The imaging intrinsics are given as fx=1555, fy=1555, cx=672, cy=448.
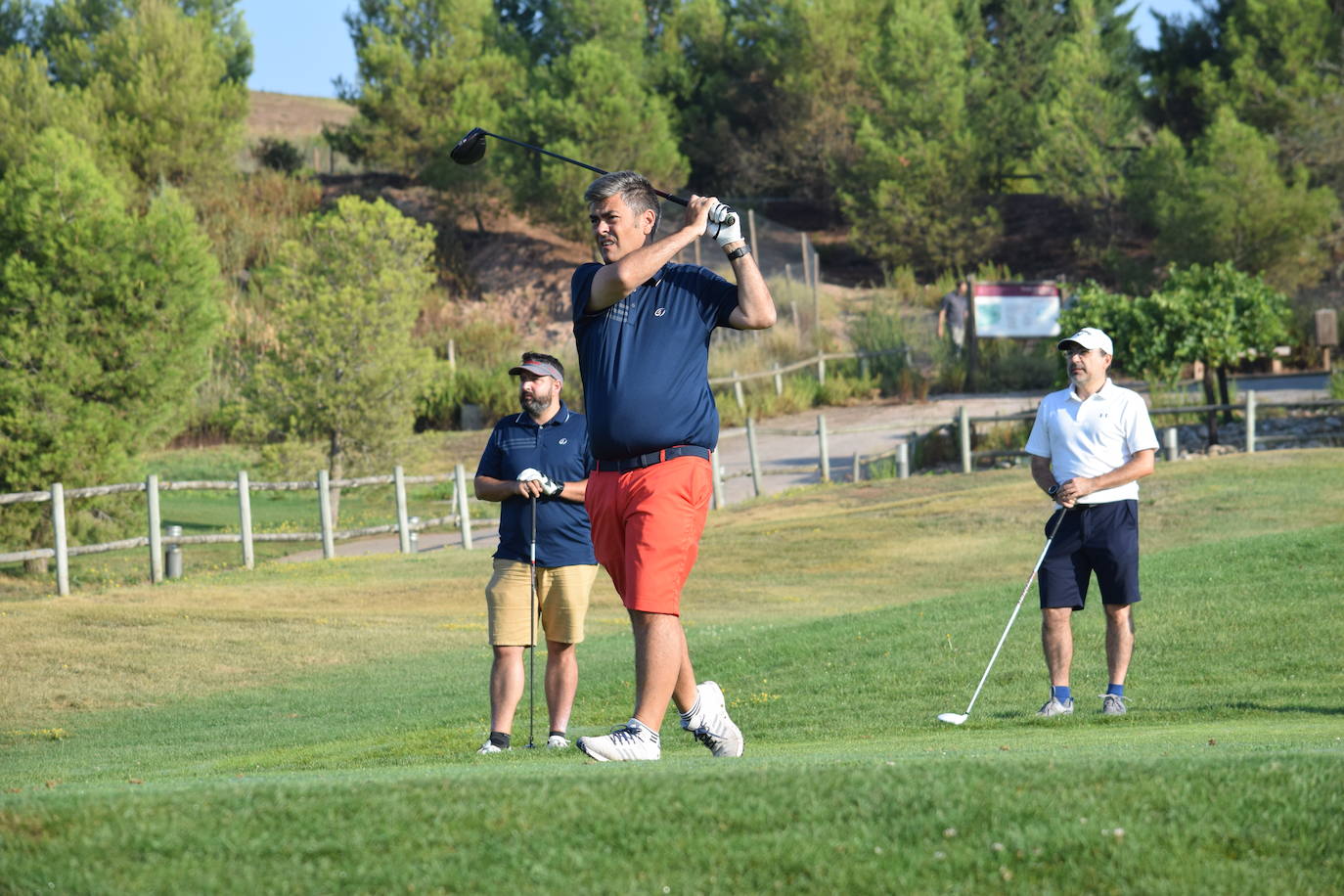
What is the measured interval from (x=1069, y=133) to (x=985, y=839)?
5460cm

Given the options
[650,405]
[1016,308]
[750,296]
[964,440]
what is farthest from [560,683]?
[1016,308]

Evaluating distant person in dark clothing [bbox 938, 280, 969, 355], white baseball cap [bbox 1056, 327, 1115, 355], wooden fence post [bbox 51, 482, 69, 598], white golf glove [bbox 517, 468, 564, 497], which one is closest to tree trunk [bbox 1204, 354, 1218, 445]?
distant person in dark clothing [bbox 938, 280, 969, 355]

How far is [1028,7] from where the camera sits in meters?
63.4

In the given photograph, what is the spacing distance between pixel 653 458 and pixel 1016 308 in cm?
3707

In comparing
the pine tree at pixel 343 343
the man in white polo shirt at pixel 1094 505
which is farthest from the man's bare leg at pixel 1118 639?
the pine tree at pixel 343 343

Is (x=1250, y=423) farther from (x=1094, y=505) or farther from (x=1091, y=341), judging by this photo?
(x=1094, y=505)

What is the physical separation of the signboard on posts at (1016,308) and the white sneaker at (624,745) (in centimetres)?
3653

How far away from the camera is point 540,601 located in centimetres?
841

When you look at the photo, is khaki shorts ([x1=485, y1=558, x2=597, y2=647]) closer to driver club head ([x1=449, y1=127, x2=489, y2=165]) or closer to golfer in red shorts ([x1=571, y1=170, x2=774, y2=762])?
driver club head ([x1=449, y1=127, x2=489, y2=165])

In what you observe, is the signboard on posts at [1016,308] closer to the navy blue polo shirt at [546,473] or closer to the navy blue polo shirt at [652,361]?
the navy blue polo shirt at [546,473]

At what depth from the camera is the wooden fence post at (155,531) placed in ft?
67.2

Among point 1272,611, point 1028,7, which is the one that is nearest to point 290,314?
point 1272,611

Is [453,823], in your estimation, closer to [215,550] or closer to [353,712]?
[353,712]

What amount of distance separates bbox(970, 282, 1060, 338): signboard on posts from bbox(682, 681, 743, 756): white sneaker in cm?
3598
